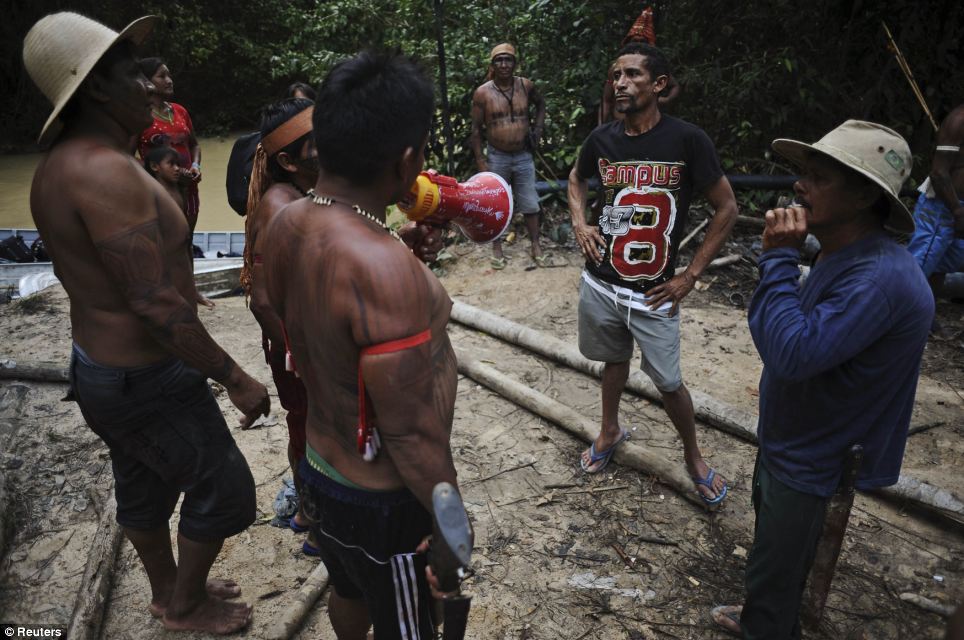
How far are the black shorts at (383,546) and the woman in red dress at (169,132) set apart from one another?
449 centimetres

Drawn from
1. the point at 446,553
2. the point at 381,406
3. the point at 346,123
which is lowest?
the point at 446,553

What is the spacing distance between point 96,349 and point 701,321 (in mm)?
5248

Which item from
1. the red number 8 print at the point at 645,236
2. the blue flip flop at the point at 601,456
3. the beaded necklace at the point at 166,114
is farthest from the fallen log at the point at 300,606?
the beaded necklace at the point at 166,114

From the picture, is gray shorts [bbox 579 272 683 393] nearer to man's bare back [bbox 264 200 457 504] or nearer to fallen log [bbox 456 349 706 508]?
fallen log [bbox 456 349 706 508]

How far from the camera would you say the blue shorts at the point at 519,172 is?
768 centimetres

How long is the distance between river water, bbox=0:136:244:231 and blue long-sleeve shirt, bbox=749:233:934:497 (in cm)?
1228

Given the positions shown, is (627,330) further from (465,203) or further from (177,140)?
(177,140)

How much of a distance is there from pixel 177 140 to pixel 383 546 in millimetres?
5417

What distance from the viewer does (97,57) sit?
211cm

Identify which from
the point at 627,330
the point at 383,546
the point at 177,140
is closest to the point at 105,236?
the point at 383,546

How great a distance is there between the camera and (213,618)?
9.27 feet

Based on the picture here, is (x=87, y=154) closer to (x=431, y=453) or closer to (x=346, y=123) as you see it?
(x=346, y=123)

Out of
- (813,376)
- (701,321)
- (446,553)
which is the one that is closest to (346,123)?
(446,553)

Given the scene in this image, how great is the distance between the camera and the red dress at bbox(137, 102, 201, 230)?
5766 millimetres
